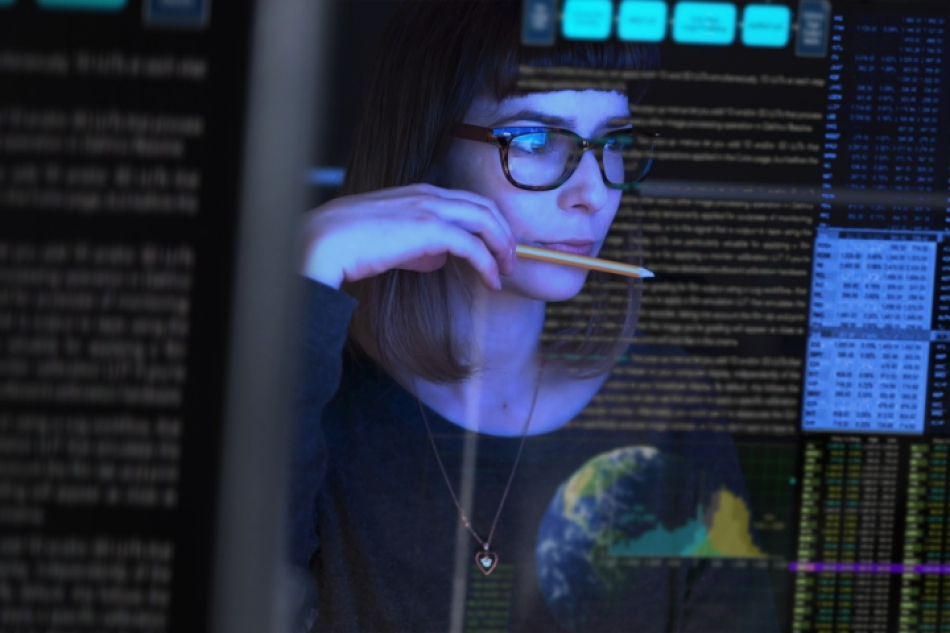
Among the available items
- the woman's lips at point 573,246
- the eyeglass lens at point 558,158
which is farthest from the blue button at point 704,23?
the woman's lips at point 573,246

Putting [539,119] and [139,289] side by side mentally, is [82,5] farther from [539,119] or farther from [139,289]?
[539,119]

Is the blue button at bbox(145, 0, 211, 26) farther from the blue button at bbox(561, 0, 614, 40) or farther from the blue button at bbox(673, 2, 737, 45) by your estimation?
the blue button at bbox(673, 2, 737, 45)

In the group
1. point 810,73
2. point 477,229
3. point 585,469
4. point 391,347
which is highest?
point 810,73

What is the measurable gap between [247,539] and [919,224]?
0.72 metres

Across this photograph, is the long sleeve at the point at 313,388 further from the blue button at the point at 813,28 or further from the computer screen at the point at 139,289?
the blue button at the point at 813,28

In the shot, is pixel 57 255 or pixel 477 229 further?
pixel 477 229

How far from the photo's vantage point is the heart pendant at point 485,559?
0.89 metres

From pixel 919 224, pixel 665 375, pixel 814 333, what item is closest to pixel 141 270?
pixel 665 375

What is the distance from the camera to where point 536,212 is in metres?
0.86

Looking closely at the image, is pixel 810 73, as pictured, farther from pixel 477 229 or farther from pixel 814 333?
pixel 477 229

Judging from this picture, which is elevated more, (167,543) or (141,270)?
(141,270)

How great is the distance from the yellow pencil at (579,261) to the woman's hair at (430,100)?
12 millimetres

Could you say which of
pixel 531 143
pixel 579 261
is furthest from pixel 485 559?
pixel 531 143

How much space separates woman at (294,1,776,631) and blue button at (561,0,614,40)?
12 millimetres
